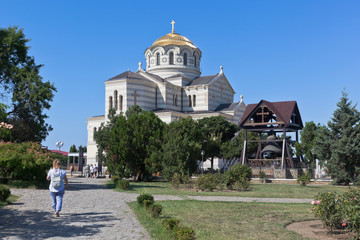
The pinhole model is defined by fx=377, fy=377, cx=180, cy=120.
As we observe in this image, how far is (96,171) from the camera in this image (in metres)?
38.2

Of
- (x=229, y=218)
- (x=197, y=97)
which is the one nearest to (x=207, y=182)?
(x=229, y=218)

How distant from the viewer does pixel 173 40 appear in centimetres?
5781

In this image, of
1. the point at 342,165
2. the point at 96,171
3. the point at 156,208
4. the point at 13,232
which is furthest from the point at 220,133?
the point at 13,232

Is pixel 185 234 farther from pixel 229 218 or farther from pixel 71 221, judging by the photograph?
pixel 71 221

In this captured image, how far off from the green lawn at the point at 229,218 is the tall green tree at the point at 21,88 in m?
12.7

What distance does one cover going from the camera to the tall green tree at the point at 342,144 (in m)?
27.5

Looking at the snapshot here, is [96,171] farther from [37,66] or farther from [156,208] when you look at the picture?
[156,208]

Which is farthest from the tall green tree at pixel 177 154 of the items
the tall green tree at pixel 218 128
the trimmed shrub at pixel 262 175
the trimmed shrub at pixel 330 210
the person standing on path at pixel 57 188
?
the trimmed shrub at pixel 330 210

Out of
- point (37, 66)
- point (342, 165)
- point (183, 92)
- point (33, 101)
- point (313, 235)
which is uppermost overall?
point (183, 92)

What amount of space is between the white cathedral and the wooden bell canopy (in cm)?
1548

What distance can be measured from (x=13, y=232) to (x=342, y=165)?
81.3 feet

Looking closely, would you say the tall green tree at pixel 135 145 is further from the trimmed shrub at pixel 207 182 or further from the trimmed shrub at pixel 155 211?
the trimmed shrub at pixel 155 211

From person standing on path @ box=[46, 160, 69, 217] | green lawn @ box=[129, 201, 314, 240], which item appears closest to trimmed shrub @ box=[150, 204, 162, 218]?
green lawn @ box=[129, 201, 314, 240]

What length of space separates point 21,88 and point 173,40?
36695 millimetres
